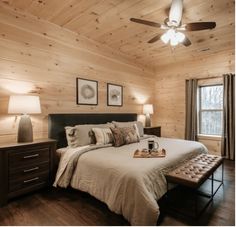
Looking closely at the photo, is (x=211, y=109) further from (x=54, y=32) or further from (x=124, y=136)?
(x=54, y=32)

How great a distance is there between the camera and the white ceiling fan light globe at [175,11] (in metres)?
2.33

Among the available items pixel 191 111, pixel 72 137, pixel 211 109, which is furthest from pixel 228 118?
pixel 72 137

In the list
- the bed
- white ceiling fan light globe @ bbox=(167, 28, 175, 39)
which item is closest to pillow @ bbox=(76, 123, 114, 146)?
the bed

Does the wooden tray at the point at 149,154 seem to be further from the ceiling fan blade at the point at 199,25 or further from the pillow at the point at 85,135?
the ceiling fan blade at the point at 199,25

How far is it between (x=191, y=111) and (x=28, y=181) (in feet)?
13.5

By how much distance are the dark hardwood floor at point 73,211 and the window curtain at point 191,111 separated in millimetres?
2324

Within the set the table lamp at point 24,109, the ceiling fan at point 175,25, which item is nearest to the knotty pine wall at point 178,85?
the ceiling fan at point 175,25

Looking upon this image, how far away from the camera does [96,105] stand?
12.7ft

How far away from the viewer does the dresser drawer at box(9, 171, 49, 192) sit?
2.30 meters

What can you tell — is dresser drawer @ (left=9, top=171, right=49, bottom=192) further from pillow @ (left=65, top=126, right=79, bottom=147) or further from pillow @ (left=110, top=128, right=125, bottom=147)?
pillow @ (left=110, top=128, right=125, bottom=147)

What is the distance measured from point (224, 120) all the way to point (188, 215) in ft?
9.98

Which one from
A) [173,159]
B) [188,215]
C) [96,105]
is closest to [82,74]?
[96,105]

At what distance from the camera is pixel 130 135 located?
322 centimetres

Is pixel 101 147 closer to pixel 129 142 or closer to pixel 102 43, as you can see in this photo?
pixel 129 142
